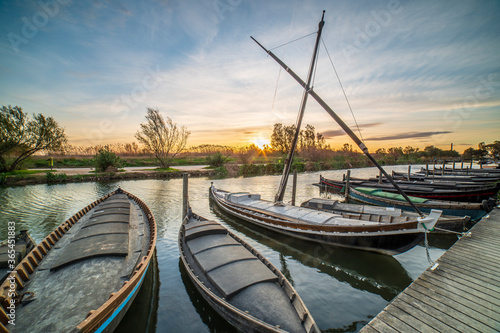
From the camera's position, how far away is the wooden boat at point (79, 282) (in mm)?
5016

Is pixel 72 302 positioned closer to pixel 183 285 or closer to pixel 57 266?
pixel 57 266

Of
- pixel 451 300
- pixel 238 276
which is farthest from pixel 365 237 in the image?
pixel 238 276

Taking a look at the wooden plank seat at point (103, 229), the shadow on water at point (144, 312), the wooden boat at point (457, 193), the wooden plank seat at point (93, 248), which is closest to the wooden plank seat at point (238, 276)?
the shadow on water at point (144, 312)

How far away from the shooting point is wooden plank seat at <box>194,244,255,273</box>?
7697 mm

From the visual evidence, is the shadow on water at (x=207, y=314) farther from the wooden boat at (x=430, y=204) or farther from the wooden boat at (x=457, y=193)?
the wooden boat at (x=457, y=193)

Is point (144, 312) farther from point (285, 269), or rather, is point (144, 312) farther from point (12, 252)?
point (285, 269)

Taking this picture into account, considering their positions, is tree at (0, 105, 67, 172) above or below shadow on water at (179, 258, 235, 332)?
above

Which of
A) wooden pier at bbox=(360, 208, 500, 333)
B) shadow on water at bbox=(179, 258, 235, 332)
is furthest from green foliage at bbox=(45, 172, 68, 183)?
wooden pier at bbox=(360, 208, 500, 333)

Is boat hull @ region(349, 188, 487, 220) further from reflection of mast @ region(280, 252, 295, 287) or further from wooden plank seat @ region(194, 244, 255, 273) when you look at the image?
wooden plank seat @ region(194, 244, 255, 273)

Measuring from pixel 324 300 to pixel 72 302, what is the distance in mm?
8316

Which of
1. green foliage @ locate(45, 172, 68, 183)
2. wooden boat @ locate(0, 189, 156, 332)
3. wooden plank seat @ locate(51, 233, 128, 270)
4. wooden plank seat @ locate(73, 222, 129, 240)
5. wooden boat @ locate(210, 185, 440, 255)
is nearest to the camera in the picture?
wooden boat @ locate(0, 189, 156, 332)

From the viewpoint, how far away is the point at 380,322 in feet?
17.9

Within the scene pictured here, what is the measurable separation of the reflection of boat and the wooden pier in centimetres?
1191

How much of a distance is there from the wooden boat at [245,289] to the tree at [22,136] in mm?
52619
